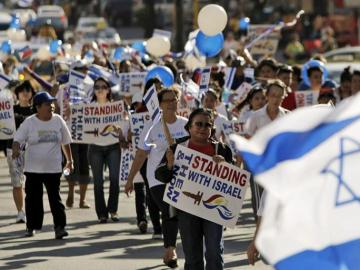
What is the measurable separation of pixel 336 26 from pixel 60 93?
116 ft

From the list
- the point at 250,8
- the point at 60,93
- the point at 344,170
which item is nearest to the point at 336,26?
the point at 250,8

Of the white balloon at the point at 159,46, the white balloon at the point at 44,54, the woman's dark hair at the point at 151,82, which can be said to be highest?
the woman's dark hair at the point at 151,82

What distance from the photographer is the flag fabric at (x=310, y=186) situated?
20.9ft

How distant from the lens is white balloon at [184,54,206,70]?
21.6 m

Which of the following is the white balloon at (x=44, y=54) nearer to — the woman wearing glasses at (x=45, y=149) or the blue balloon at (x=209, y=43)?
the blue balloon at (x=209, y=43)

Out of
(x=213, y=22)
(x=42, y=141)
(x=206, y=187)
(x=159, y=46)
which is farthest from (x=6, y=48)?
(x=206, y=187)

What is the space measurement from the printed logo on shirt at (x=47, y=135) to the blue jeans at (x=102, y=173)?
5.42ft

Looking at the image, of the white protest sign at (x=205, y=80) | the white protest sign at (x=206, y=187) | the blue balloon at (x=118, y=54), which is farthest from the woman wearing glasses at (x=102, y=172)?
the blue balloon at (x=118, y=54)

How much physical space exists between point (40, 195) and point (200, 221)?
454 centimetres

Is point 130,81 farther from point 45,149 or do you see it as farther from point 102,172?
point 45,149

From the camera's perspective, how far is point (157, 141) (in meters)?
13.0

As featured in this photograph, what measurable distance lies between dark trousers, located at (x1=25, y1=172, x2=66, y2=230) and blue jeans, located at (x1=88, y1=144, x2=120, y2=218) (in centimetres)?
126

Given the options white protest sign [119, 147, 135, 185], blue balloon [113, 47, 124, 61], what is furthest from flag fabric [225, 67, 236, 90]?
blue balloon [113, 47, 124, 61]

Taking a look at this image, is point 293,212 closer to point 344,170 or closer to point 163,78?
point 344,170
